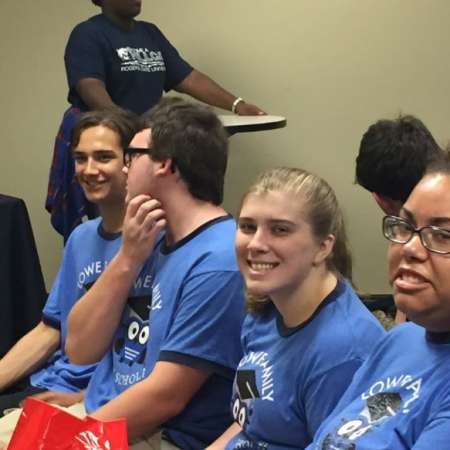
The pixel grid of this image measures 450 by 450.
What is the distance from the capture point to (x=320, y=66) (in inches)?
154

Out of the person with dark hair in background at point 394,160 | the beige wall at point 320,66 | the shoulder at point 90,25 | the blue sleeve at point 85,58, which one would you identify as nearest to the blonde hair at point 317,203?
the person with dark hair in background at point 394,160

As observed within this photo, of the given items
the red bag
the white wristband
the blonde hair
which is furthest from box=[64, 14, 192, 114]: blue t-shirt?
the red bag

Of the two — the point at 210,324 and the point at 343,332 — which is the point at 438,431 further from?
the point at 210,324

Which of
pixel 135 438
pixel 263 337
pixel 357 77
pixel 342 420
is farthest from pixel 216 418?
pixel 357 77

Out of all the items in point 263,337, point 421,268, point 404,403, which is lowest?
point 263,337

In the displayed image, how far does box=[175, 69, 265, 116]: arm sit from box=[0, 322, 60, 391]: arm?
5.94 feet

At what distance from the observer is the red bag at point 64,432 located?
1361 mm

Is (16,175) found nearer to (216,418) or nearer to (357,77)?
(357,77)

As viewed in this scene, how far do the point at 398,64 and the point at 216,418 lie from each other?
2.53 m

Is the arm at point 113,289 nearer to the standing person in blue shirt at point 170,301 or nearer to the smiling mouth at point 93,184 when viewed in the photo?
the standing person in blue shirt at point 170,301

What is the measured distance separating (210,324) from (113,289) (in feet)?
0.94

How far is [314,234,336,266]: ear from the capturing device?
144cm

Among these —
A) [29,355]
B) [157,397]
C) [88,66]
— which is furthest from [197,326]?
[88,66]

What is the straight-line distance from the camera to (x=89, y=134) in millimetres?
2201
